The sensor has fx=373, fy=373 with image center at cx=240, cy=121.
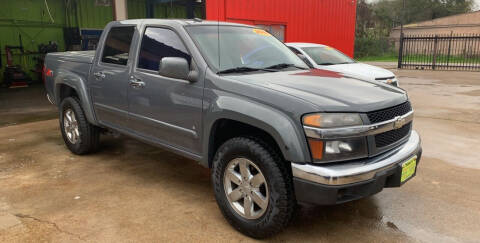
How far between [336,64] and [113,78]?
17.0 ft

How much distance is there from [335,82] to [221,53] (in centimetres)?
104

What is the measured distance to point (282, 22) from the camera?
13.1 meters

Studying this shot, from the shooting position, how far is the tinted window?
135 inches

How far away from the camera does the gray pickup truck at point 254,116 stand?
2.49 meters

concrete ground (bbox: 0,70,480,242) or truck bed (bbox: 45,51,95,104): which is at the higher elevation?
truck bed (bbox: 45,51,95,104)

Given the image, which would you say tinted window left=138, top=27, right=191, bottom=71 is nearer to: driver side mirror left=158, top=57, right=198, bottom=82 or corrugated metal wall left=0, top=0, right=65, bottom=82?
driver side mirror left=158, top=57, right=198, bottom=82

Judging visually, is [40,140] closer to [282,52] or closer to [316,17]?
[282,52]

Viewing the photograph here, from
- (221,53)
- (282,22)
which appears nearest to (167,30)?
(221,53)

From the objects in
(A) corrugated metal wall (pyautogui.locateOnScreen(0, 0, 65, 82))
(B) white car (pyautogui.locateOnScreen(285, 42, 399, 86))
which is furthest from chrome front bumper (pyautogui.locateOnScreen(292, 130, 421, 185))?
(A) corrugated metal wall (pyautogui.locateOnScreen(0, 0, 65, 82))

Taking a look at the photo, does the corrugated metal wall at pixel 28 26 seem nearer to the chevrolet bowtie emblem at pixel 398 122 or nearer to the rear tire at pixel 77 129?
the rear tire at pixel 77 129

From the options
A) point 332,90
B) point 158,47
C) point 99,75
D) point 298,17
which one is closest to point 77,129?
point 99,75

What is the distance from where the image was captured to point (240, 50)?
353 cm

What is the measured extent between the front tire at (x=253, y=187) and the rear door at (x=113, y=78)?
156 cm

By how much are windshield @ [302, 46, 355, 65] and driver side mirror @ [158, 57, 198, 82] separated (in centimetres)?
509
